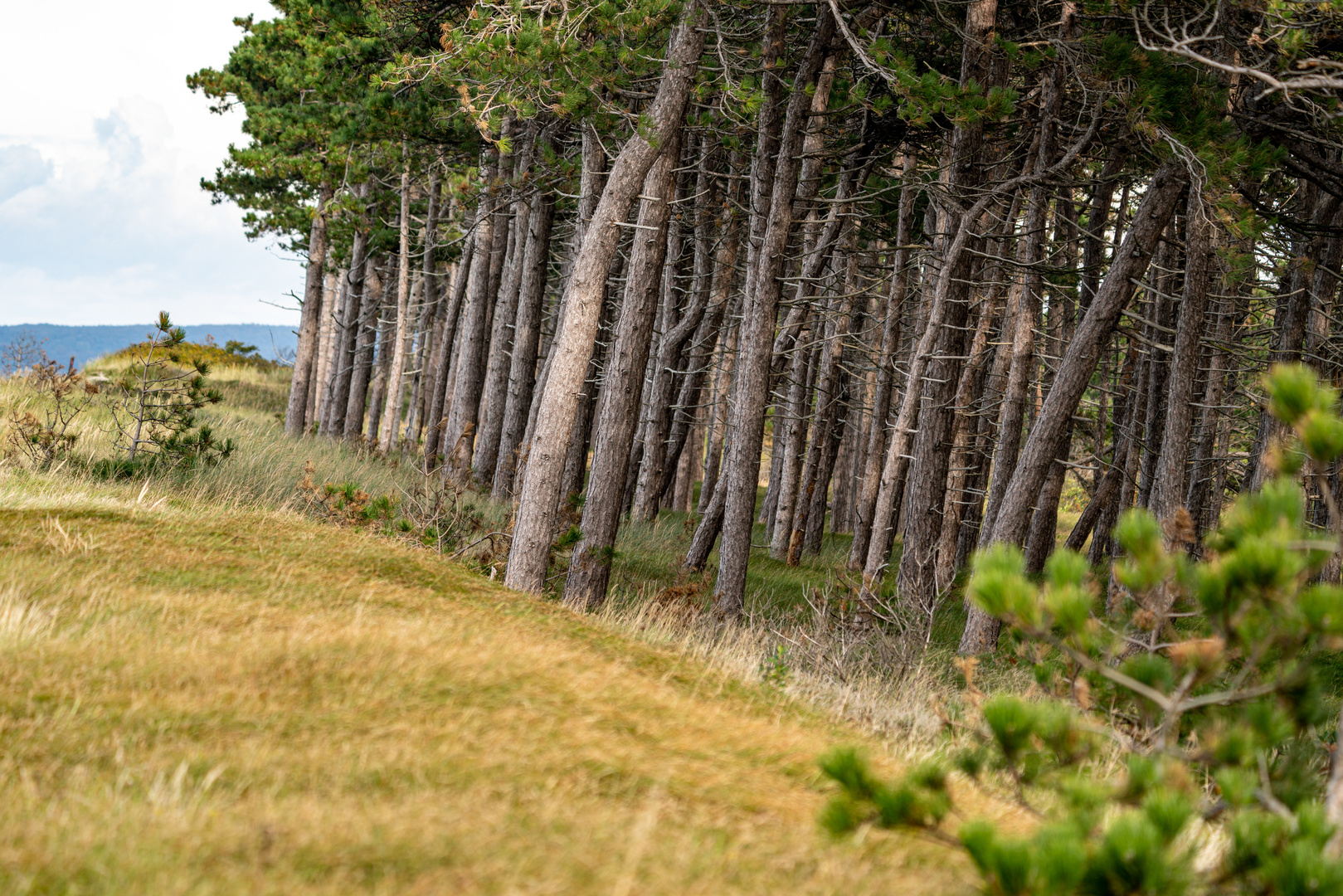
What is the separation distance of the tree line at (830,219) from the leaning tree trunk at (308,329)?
0.08m

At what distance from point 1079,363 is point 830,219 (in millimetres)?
3018

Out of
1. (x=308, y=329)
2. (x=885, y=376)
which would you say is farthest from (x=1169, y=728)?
(x=308, y=329)

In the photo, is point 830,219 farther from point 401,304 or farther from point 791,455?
point 401,304

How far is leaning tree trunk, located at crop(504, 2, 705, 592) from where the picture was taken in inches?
340

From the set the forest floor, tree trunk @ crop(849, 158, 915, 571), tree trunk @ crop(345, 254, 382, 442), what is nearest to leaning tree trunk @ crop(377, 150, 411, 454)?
tree trunk @ crop(345, 254, 382, 442)

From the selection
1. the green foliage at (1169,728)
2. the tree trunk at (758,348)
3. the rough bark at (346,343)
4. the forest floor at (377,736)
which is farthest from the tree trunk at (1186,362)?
the rough bark at (346,343)

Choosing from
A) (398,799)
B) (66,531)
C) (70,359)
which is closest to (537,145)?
(70,359)

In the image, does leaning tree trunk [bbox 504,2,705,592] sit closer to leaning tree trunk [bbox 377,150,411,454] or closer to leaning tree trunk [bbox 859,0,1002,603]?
leaning tree trunk [bbox 859,0,1002,603]

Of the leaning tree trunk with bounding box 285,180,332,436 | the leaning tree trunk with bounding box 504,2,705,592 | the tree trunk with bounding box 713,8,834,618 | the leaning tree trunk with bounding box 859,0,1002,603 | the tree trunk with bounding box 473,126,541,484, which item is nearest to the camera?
the leaning tree trunk with bounding box 504,2,705,592

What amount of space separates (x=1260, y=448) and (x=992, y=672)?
6200 millimetres

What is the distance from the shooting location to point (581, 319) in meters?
8.67

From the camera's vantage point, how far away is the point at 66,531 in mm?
6047

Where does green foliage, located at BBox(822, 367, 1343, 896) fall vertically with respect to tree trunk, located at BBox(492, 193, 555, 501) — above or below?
below

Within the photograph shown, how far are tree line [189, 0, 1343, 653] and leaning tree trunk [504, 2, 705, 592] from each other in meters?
0.03
